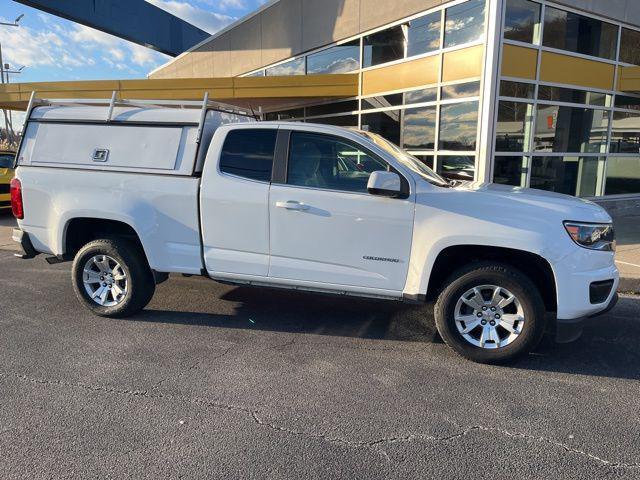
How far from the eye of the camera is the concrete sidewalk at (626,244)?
5.97 meters

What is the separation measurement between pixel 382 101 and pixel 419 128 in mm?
1561

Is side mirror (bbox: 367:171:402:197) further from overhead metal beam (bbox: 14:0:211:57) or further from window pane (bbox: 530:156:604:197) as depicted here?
overhead metal beam (bbox: 14:0:211:57)

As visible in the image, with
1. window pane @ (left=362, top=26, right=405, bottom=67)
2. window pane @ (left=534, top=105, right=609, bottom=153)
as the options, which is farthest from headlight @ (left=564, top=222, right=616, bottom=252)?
window pane @ (left=362, top=26, right=405, bottom=67)

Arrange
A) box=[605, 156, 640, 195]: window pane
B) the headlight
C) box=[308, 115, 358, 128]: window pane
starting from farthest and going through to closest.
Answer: box=[308, 115, 358, 128]: window pane < box=[605, 156, 640, 195]: window pane < the headlight

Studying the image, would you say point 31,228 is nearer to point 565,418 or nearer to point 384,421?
point 384,421

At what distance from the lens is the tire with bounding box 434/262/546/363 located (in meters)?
3.76

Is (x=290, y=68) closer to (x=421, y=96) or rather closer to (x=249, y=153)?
(x=421, y=96)

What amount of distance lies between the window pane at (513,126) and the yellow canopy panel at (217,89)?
4.50 meters

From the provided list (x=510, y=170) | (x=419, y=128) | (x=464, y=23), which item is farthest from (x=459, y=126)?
(x=464, y=23)

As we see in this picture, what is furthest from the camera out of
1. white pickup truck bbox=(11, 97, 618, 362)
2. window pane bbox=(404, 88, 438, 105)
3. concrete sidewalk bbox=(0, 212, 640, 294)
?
window pane bbox=(404, 88, 438, 105)

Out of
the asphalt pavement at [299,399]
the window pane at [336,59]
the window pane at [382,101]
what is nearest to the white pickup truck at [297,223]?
the asphalt pavement at [299,399]

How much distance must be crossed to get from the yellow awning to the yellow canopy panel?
634 centimetres

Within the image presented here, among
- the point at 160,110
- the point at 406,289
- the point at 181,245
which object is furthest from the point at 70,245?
the point at 406,289

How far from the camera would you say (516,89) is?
9.69 m
